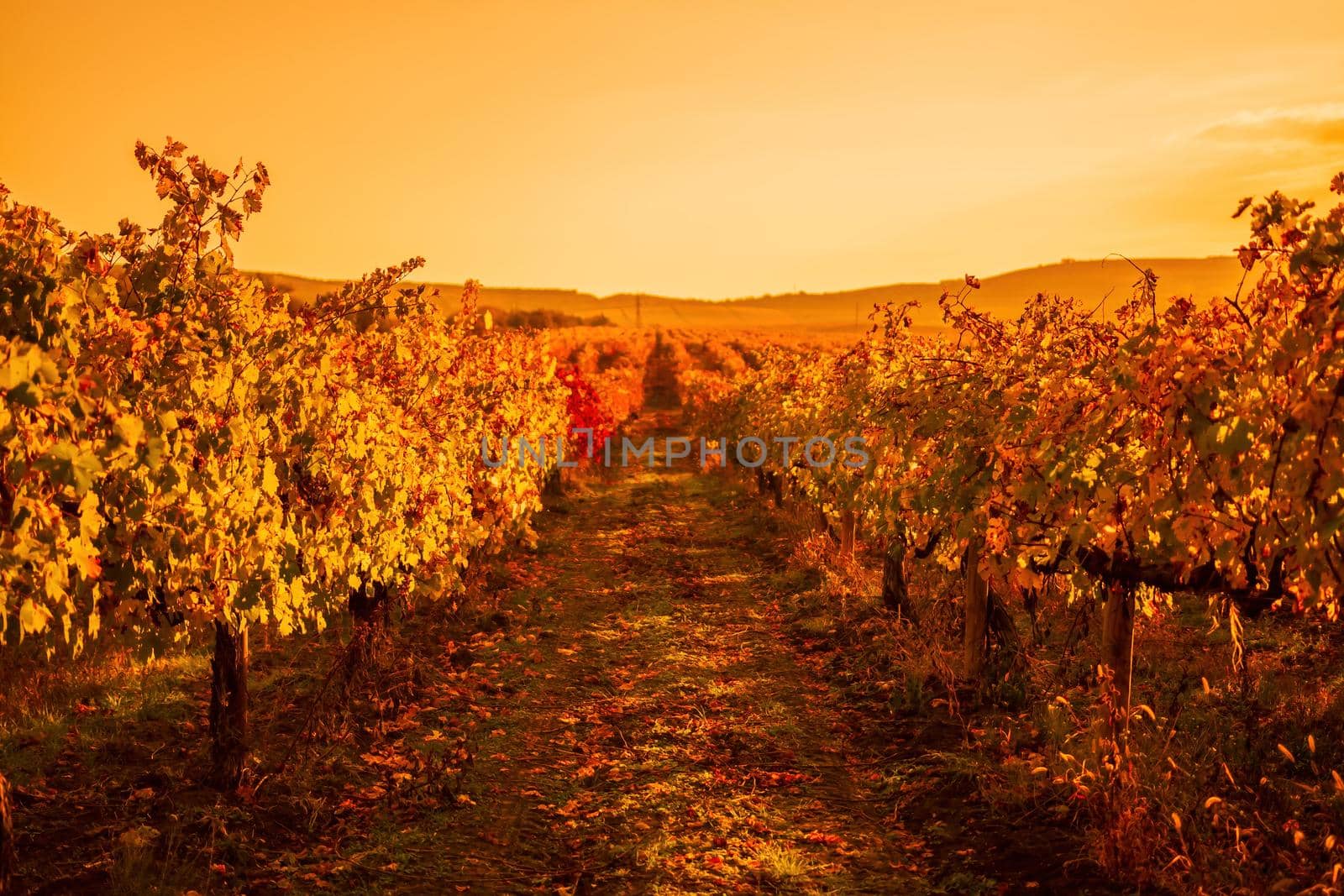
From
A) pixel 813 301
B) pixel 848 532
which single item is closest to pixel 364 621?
pixel 848 532

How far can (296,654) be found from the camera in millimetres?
9703

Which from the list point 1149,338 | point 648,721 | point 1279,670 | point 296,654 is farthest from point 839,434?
point 296,654

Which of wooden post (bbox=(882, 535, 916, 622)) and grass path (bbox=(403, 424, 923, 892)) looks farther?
wooden post (bbox=(882, 535, 916, 622))

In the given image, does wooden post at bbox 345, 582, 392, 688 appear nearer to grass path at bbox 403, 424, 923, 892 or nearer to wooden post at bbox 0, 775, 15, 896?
grass path at bbox 403, 424, 923, 892

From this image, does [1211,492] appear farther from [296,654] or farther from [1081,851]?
[296,654]

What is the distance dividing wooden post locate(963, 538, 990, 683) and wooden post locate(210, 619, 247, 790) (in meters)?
6.39

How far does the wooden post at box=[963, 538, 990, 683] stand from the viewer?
28.2 ft

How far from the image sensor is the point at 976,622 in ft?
28.4

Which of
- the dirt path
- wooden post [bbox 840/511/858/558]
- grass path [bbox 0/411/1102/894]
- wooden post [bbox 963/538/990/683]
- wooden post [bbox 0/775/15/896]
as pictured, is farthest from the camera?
wooden post [bbox 840/511/858/558]

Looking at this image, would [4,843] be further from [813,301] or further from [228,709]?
[813,301]

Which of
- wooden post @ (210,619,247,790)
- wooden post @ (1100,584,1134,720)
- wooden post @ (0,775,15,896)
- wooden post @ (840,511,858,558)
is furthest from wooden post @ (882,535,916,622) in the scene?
wooden post @ (0,775,15,896)

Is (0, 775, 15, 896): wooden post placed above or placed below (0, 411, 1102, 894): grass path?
above

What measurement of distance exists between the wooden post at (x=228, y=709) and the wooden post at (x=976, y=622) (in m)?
6.39

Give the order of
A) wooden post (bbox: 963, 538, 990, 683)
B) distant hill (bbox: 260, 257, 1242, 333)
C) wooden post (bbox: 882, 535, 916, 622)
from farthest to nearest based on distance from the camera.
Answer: distant hill (bbox: 260, 257, 1242, 333) < wooden post (bbox: 882, 535, 916, 622) < wooden post (bbox: 963, 538, 990, 683)
